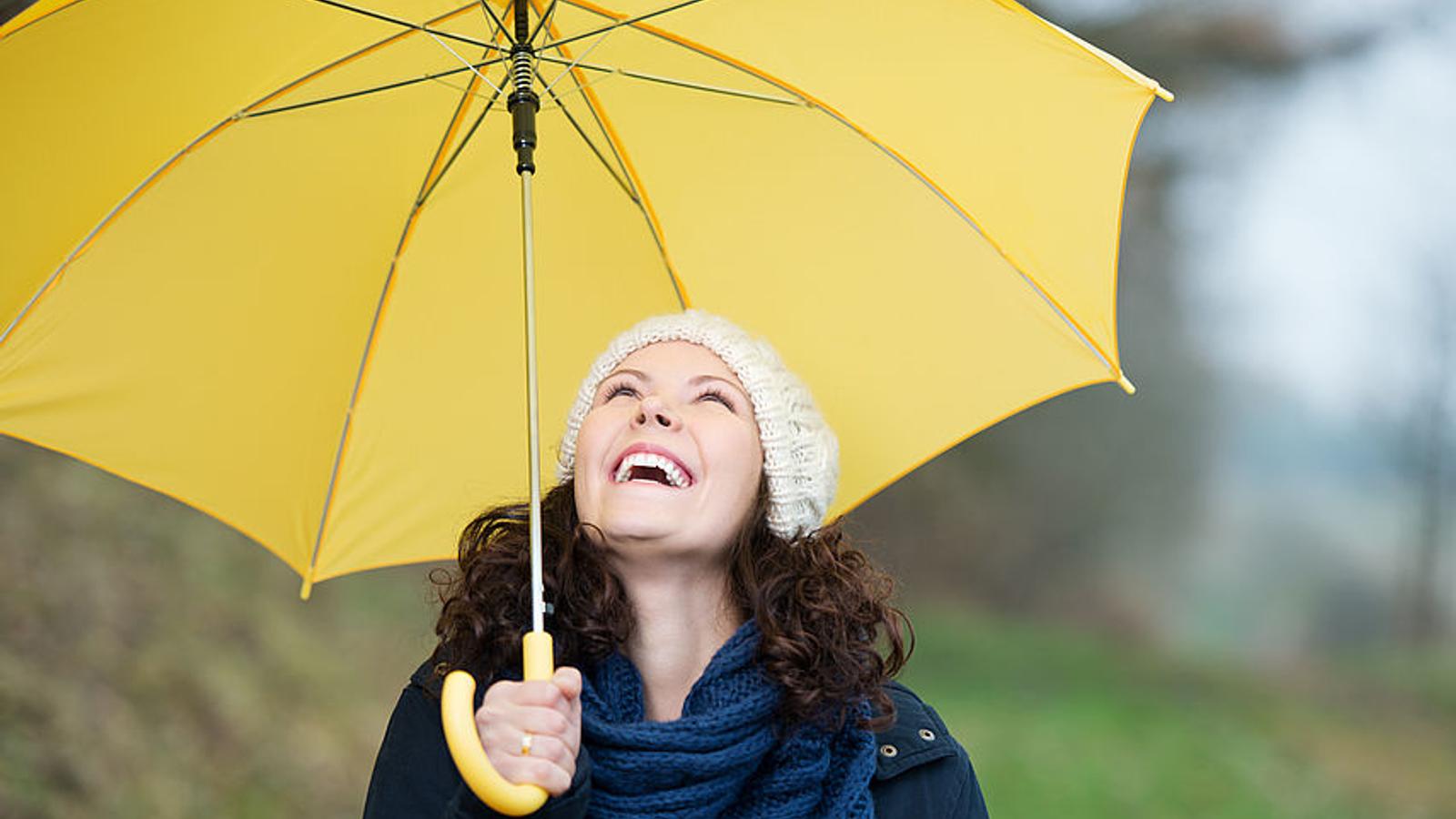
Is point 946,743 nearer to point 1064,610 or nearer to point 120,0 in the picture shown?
point 120,0

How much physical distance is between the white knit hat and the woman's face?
2 cm

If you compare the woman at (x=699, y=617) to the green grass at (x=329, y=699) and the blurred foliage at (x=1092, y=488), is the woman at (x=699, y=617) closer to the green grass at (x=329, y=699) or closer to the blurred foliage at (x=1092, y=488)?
the green grass at (x=329, y=699)

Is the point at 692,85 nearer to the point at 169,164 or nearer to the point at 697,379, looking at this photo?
the point at 697,379

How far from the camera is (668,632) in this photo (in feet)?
6.20

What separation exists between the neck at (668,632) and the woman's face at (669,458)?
0.18 feet

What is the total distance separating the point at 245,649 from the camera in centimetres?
558

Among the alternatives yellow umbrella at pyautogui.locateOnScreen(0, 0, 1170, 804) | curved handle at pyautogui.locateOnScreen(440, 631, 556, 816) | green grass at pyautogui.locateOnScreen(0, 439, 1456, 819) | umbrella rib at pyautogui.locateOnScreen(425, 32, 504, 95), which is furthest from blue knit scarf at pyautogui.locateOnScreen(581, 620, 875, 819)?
green grass at pyautogui.locateOnScreen(0, 439, 1456, 819)

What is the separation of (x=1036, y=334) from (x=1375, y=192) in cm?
634

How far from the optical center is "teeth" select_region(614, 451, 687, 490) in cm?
179

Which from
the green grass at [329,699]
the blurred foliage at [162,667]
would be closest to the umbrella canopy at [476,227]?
the green grass at [329,699]

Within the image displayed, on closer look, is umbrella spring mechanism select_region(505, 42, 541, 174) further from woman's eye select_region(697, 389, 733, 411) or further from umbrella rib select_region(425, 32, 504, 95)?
woman's eye select_region(697, 389, 733, 411)

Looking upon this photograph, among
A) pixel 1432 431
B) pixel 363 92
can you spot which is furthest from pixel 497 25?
pixel 1432 431

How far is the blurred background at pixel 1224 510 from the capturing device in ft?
21.0

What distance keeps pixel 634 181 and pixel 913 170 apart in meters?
0.42
